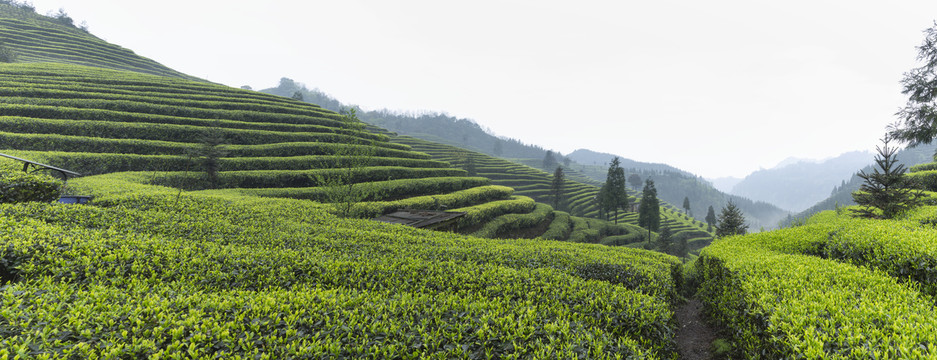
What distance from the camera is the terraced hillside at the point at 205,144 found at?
1734cm

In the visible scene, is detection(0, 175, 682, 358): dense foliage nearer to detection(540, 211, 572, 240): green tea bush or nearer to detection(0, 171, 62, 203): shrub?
detection(0, 171, 62, 203): shrub

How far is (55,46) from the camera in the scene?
4222cm

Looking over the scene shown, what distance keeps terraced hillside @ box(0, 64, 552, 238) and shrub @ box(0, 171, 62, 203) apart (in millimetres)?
3603

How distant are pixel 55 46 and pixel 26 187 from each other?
58750 mm

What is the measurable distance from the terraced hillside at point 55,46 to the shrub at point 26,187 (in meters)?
48.9

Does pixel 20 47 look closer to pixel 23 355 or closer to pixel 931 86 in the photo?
pixel 23 355

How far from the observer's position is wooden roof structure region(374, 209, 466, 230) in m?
15.8

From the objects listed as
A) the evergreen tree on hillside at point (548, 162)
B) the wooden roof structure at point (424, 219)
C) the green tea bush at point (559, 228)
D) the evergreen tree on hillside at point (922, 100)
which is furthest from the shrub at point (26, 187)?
the evergreen tree on hillside at point (548, 162)

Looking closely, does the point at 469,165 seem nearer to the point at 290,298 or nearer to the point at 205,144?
the point at 205,144

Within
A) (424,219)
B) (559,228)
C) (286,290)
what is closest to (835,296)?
(286,290)

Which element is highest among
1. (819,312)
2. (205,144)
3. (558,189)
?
(819,312)

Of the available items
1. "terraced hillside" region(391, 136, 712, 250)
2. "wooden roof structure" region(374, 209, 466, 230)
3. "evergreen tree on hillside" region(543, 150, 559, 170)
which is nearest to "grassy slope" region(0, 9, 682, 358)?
"wooden roof structure" region(374, 209, 466, 230)

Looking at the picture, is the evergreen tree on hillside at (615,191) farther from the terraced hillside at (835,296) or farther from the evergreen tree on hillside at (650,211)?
the terraced hillside at (835,296)

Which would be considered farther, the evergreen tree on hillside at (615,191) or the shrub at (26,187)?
the evergreen tree on hillside at (615,191)
